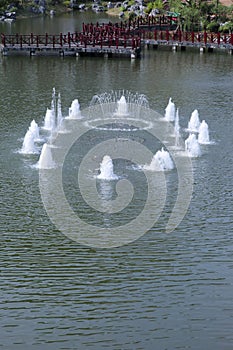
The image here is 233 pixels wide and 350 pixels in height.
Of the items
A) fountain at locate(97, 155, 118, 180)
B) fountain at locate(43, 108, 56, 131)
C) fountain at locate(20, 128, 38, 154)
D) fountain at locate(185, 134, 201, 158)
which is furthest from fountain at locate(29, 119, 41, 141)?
fountain at locate(185, 134, 201, 158)

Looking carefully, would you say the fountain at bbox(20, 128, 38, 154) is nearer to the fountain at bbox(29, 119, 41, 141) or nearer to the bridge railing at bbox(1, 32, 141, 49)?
the fountain at bbox(29, 119, 41, 141)

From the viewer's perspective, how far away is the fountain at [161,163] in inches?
1344

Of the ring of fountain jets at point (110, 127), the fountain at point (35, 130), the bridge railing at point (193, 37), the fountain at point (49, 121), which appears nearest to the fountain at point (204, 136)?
the ring of fountain jets at point (110, 127)

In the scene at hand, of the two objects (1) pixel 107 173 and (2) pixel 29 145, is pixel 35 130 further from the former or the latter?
(1) pixel 107 173

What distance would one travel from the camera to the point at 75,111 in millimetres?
44188

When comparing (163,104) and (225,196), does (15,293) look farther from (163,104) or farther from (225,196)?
(163,104)

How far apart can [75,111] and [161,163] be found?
11417 mm

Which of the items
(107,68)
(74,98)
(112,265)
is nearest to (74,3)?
(107,68)

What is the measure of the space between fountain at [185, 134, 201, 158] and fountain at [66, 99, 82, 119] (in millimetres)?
9036

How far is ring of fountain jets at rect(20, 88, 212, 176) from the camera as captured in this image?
34.2 meters

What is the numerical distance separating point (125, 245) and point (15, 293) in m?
5.21

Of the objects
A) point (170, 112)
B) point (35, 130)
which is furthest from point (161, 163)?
point (170, 112)

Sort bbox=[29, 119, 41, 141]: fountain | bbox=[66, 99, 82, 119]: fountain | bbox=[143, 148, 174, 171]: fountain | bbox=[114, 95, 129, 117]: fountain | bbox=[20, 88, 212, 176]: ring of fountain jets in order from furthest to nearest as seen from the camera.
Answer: bbox=[114, 95, 129, 117]: fountain < bbox=[66, 99, 82, 119]: fountain < bbox=[29, 119, 41, 141]: fountain < bbox=[20, 88, 212, 176]: ring of fountain jets < bbox=[143, 148, 174, 171]: fountain

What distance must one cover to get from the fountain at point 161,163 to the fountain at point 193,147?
6.85 ft
